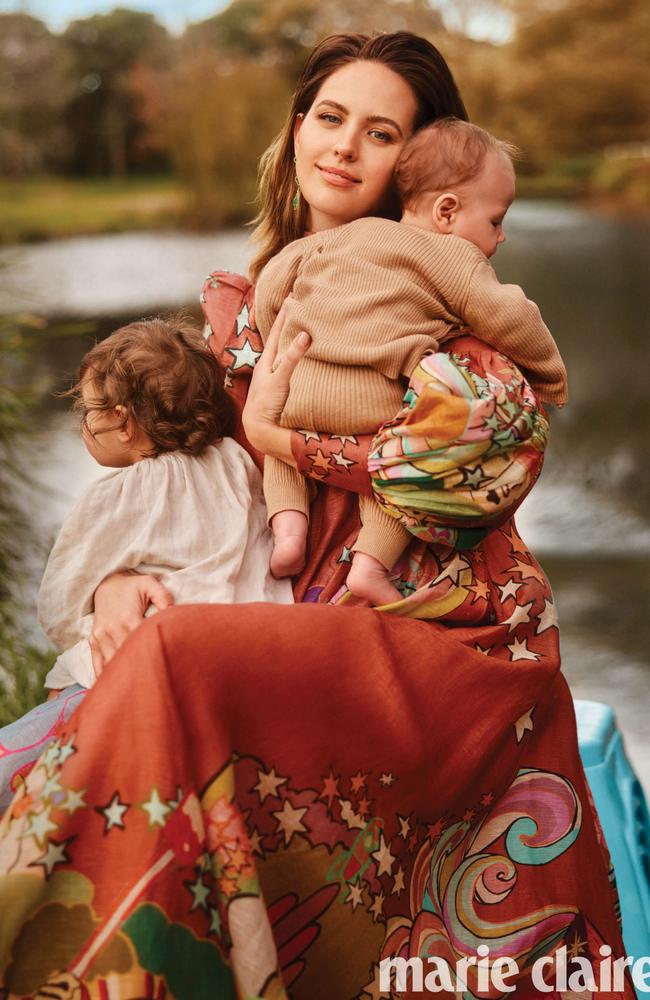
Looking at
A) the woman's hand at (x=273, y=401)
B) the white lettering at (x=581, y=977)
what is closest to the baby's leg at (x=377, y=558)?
the woman's hand at (x=273, y=401)

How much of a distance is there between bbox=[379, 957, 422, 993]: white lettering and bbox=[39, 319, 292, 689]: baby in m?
0.33

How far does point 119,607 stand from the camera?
1047 mm

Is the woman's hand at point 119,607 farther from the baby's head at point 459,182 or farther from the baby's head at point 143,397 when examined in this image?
the baby's head at point 459,182

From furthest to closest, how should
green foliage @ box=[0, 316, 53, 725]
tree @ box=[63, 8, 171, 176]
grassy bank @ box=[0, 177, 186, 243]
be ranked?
grassy bank @ box=[0, 177, 186, 243] < tree @ box=[63, 8, 171, 176] < green foliage @ box=[0, 316, 53, 725]

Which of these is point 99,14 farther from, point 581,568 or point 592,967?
point 592,967

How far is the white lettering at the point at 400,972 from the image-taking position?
99 cm

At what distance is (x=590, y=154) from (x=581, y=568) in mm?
1540

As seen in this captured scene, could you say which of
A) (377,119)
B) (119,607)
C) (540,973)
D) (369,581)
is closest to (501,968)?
(540,973)

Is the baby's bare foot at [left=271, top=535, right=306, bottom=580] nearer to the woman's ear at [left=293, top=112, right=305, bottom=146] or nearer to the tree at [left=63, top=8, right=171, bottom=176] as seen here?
the woman's ear at [left=293, top=112, right=305, bottom=146]

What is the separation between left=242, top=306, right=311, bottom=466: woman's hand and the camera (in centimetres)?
111

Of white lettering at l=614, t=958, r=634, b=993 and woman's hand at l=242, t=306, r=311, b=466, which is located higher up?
woman's hand at l=242, t=306, r=311, b=466

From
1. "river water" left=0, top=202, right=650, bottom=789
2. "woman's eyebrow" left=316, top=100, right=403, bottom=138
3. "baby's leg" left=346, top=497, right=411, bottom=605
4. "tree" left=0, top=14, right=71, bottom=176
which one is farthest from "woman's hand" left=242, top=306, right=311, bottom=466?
"tree" left=0, top=14, right=71, bottom=176

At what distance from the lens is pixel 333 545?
3.72 feet

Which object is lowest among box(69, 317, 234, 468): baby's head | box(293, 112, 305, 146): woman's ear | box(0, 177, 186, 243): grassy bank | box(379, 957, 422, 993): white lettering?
box(0, 177, 186, 243): grassy bank
